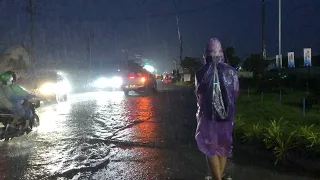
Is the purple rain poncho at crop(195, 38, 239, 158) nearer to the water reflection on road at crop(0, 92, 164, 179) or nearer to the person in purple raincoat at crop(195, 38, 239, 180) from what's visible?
the person in purple raincoat at crop(195, 38, 239, 180)

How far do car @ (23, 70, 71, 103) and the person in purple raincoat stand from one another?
609 inches

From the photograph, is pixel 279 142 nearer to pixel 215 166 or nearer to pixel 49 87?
pixel 215 166

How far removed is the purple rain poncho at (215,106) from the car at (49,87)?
15457 millimetres

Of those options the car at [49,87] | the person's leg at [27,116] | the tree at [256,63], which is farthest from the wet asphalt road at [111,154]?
the tree at [256,63]

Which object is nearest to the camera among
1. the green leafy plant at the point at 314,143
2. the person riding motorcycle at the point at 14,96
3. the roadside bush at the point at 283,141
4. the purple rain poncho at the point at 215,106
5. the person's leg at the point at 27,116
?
the purple rain poncho at the point at 215,106

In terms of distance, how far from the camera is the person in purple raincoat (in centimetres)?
421

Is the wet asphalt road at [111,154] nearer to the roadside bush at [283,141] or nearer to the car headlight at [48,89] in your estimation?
the roadside bush at [283,141]

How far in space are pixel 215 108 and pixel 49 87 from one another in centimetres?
1659

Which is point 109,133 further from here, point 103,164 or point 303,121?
point 303,121

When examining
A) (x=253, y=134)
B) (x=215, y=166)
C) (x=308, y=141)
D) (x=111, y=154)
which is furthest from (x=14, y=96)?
(x=308, y=141)

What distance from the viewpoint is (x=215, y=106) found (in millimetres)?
4188

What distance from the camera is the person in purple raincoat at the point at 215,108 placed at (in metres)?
4.21

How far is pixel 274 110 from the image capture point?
39.9 feet

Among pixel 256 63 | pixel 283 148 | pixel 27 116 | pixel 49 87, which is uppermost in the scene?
pixel 256 63
